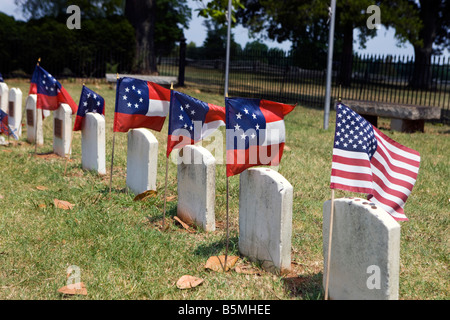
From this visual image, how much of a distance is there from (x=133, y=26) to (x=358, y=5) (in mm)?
9624

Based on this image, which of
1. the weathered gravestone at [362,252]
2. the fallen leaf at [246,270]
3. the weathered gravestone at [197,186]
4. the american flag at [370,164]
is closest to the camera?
the weathered gravestone at [362,252]

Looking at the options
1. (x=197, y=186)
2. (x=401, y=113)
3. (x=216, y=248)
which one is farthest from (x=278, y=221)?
(x=401, y=113)

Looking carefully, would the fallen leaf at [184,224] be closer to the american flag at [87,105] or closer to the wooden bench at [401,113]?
the american flag at [87,105]

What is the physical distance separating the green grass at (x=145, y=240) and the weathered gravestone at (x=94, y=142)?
163 mm

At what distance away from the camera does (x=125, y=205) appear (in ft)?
18.8

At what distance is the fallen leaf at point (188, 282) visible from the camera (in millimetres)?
3768

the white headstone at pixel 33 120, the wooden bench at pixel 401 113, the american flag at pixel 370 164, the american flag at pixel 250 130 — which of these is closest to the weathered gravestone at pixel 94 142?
the white headstone at pixel 33 120

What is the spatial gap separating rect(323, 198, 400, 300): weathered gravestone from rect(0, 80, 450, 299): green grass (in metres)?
0.31

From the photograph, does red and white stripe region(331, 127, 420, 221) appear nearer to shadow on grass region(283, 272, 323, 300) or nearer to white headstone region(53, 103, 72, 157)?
shadow on grass region(283, 272, 323, 300)

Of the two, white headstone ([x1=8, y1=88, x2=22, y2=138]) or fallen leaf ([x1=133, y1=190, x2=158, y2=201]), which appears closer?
fallen leaf ([x1=133, y1=190, x2=158, y2=201])

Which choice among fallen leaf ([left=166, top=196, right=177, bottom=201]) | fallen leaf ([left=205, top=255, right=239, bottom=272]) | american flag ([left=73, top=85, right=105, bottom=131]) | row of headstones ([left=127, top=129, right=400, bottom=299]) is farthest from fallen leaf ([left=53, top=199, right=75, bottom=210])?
fallen leaf ([left=205, top=255, right=239, bottom=272])

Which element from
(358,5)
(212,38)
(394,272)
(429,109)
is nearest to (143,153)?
(394,272)

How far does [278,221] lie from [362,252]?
31.1 inches

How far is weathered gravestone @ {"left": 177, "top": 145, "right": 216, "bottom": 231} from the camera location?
4898 mm
